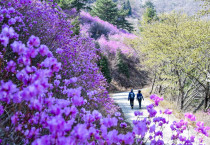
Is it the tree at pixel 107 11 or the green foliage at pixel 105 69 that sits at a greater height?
the tree at pixel 107 11

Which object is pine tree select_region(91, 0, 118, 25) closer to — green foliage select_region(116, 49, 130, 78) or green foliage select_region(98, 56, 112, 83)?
green foliage select_region(116, 49, 130, 78)

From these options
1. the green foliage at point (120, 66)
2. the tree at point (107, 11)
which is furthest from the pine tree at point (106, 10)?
the green foliage at point (120, 66)

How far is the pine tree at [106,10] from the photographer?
32122 millimetres

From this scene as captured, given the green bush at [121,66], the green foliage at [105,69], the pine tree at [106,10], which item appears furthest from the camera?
the pine tree at [106,10]

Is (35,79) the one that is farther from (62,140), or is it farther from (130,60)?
(130,60)

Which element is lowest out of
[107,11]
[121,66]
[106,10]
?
[121,66]

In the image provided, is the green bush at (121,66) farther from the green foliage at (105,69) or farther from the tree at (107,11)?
the tree at (107,11)

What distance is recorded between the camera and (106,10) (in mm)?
33469

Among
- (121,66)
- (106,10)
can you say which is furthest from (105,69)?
(106,10)

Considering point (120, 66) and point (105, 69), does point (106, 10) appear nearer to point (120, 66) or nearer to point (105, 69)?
point (120, 66)

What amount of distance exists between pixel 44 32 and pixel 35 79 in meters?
5.01

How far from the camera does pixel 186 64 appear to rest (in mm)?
11195

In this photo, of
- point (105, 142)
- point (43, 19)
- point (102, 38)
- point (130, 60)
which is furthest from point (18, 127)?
point (130, 60)

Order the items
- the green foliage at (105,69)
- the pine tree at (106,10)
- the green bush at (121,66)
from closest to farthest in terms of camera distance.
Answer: the green foliage at (105,69), the green bush at (121,66), the pine tree at (106,10)
